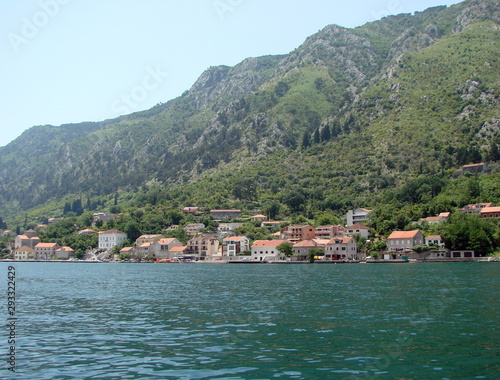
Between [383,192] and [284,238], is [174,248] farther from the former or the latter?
[383,192]

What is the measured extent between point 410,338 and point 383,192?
A: 5290 inches

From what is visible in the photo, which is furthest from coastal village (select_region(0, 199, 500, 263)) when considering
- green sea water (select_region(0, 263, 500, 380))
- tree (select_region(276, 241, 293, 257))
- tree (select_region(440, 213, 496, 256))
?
green sea water (select_region(0, 263, 500, 380))

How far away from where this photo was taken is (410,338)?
80.3 ft

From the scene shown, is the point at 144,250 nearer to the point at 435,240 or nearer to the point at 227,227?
the point at 227,227

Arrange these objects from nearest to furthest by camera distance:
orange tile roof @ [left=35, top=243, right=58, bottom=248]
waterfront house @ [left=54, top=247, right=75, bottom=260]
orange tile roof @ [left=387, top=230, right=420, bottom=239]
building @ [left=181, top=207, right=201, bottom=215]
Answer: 1. orange tile roof @ [left=387, top=230, right=420, bottom=239]
2. waterfront house @ [left=54, top=247, right=75, bottom=260]
3. orange tile roof @ [left=35, top=243, right=58, bottom=248]
4. building @ [left=181, top=207, right=201, bottom=215]

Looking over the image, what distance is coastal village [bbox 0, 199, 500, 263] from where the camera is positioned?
112 m

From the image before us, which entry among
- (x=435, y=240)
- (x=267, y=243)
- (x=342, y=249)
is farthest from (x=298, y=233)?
(x=435, y=240)

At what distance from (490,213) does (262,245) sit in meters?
53.8

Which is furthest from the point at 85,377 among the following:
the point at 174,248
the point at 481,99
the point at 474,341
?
the point at 481,99

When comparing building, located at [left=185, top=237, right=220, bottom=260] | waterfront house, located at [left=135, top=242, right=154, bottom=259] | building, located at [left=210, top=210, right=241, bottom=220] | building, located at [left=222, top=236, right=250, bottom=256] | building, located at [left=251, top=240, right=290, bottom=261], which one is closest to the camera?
building, located at [left=251, top=240, right=290, bottom=261]

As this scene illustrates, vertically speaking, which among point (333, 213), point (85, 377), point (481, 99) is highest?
point (481, 99)

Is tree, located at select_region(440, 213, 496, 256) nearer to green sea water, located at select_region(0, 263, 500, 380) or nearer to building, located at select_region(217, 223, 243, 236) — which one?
green sea water, located at select_region(0, 263, 500, 380)

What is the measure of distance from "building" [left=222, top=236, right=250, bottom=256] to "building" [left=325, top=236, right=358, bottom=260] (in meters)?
29.8

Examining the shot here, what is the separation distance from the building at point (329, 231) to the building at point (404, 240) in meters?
21.0
